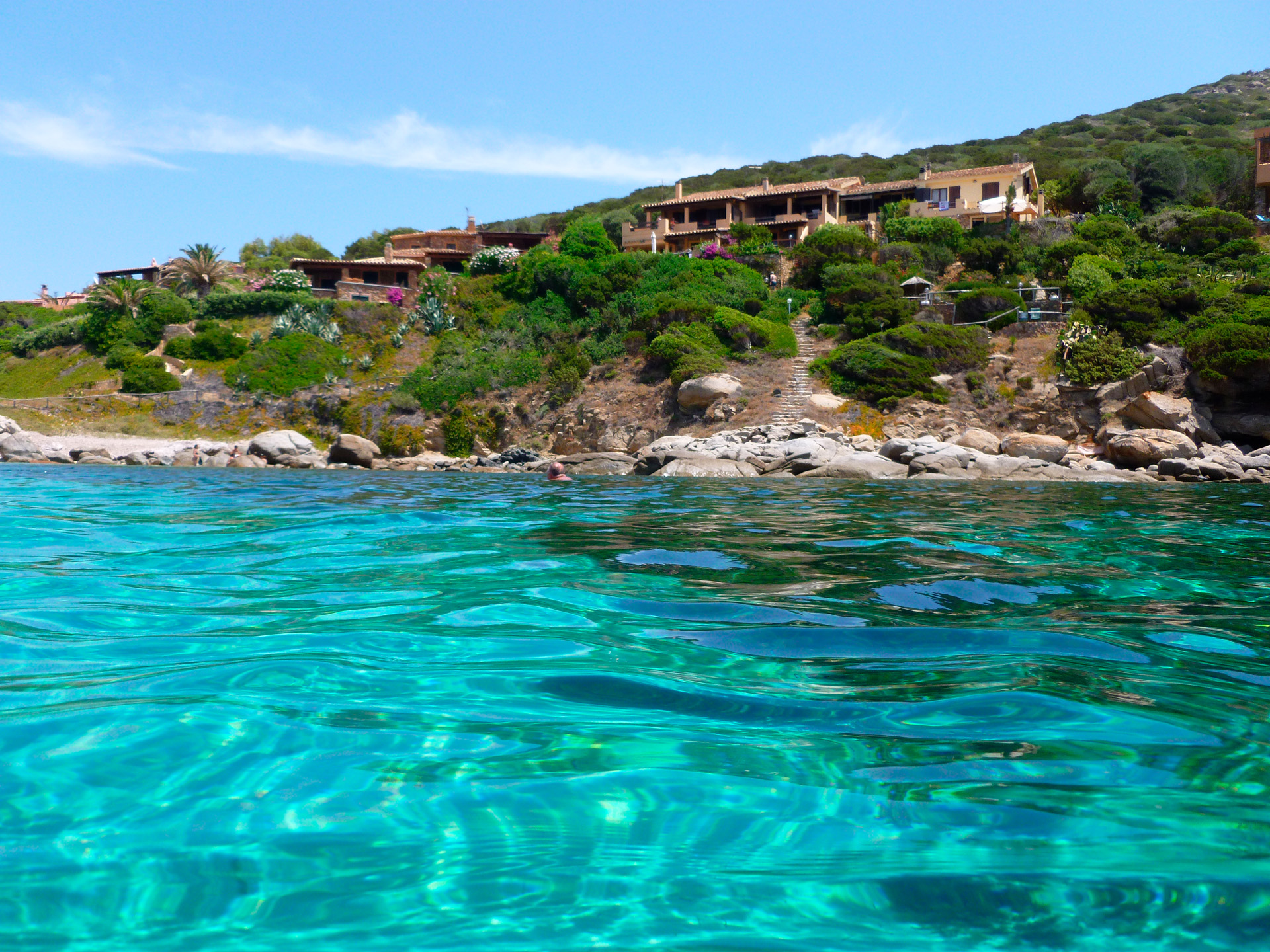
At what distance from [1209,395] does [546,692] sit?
96.1 feet

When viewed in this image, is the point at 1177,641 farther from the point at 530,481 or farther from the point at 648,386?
the point at 648,386

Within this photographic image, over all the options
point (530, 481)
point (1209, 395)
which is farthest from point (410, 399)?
point (1209, 395)

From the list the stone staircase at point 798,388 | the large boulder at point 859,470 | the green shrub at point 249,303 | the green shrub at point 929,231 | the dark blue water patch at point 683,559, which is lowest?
the large boulder at point 859,470

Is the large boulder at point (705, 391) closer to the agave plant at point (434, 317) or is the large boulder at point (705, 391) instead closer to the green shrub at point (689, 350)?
the green shrub at point (689, 350)

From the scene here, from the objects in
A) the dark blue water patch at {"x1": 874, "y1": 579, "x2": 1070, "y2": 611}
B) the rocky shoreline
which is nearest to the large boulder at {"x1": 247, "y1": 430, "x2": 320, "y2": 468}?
the rocky shoreline

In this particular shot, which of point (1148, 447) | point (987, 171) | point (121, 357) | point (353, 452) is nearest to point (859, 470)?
point (1148, 447)

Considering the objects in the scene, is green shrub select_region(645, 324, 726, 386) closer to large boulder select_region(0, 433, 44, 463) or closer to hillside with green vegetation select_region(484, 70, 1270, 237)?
large boulder select_region(0, 433, 44, 463)

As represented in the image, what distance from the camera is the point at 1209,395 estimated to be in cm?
2578

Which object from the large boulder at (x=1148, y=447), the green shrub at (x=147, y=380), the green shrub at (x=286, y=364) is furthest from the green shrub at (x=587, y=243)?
the large boulder at (x=1148, y=447)

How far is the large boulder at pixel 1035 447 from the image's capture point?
2353 cm

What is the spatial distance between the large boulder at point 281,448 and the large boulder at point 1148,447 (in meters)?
25.6

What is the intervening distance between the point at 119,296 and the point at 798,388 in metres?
36.6

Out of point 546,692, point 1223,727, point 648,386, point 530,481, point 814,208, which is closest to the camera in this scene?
point 1223,727

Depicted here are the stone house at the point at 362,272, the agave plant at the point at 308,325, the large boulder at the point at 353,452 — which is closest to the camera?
the large boulder at the point at 353,452
